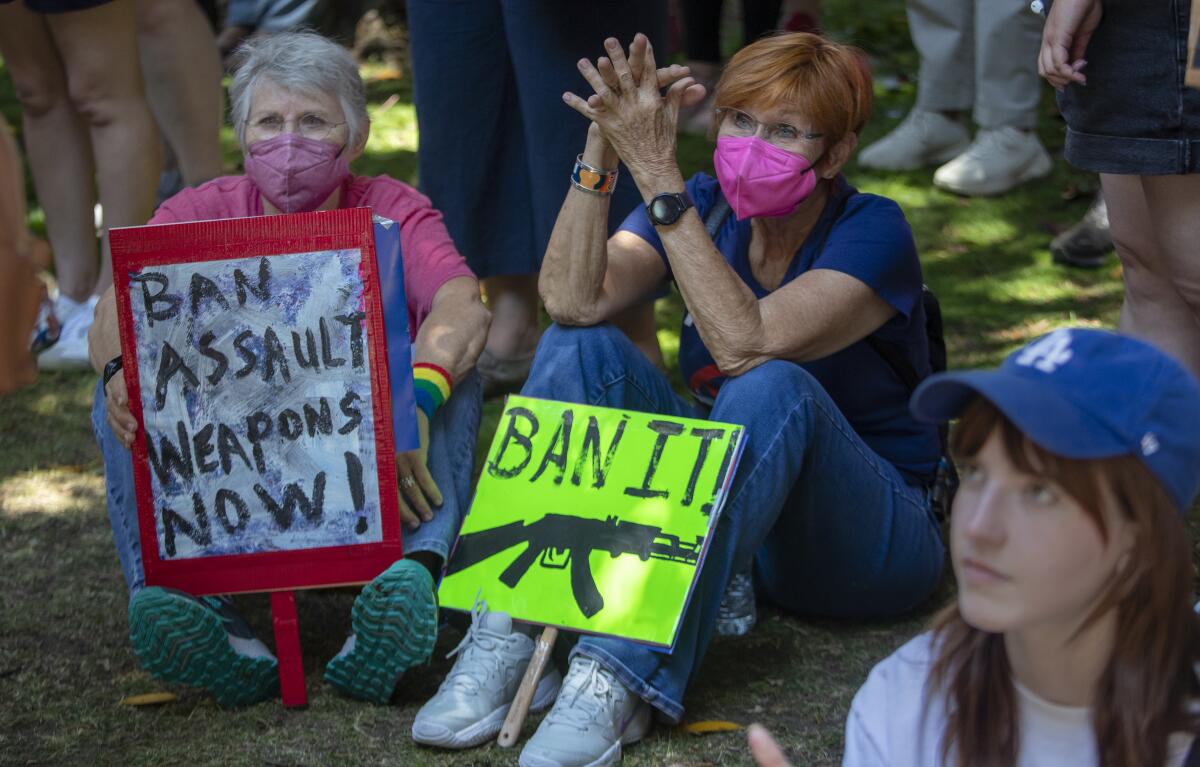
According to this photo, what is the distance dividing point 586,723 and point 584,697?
0.17 feet

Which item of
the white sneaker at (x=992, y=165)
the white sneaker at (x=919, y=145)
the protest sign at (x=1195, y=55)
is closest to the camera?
the protest sign at (x=1195, y=55)

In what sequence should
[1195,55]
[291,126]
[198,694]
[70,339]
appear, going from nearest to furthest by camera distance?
[1195,55] → [198,694] → [291,126] → [70,339]

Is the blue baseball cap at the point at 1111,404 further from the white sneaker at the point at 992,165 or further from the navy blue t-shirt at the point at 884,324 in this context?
the white sneaker at the point at 992,165

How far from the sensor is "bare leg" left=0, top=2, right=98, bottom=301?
4496 millimetres

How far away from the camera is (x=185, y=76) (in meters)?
4.78

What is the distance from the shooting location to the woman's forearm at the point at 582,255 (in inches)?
112

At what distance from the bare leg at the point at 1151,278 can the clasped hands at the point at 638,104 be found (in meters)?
0.83

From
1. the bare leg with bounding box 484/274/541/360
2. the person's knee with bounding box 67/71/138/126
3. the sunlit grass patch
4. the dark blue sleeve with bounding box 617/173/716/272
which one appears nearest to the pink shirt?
the dark blue sleeve with bounding box 617/173/716/272

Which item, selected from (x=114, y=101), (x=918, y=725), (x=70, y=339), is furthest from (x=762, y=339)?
(x=70, y=339)

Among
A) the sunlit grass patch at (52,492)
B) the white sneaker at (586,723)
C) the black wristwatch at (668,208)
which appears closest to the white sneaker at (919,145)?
the sunlit grass patch at (52,492)

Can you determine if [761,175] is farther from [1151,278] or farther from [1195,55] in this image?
[1195,55]

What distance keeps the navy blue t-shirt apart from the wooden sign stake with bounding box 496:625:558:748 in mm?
666

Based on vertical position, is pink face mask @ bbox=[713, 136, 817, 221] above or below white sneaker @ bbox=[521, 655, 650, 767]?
above

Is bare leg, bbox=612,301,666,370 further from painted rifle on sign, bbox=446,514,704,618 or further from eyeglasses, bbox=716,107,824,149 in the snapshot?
painted rifle on sign, bbox=446,514,704,618
